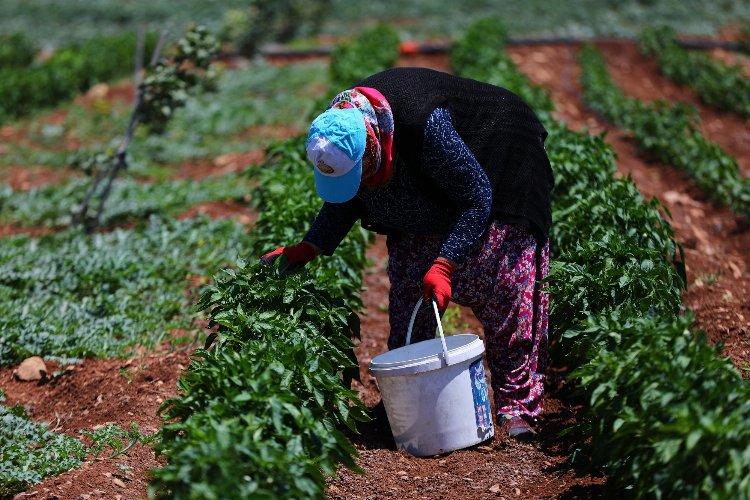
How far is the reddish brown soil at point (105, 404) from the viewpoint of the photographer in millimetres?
Result: 3930

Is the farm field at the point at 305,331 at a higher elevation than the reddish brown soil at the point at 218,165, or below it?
higher

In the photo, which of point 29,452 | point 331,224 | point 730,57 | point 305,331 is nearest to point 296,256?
point 331,224

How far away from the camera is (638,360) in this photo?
11.4ft

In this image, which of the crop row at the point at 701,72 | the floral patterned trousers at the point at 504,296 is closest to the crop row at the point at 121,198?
the floral patterned trousers at the point at 504,296

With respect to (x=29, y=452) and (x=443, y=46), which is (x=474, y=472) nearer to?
(x=29, y=452)

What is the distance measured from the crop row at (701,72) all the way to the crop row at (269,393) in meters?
8.46

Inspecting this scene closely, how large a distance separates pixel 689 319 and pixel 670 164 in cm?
631

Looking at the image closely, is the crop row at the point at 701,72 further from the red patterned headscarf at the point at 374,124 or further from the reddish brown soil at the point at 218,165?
the red patterned headscarf at the point at 374,124

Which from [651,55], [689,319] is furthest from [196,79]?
[651,55]

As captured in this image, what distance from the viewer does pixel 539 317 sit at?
449 centimetres

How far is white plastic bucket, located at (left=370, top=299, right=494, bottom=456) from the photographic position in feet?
13.0

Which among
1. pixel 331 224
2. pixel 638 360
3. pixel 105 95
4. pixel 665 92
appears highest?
pixel 638 360

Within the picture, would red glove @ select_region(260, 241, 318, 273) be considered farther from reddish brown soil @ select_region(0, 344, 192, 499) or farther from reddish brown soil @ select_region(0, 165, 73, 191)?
reddish brown soil @ select_region(0, 165, 73, 191)

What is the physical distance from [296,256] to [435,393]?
2.93 feet
